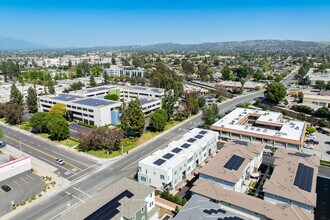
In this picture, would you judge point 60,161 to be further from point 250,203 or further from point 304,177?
point 304,177

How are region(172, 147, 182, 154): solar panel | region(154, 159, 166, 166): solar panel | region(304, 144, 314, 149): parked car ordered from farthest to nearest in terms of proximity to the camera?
region(304, 144, 314, 149): parked car, region(172, 147, 182, 154): solar panel, region(154, 159, 166, 166): solar panel

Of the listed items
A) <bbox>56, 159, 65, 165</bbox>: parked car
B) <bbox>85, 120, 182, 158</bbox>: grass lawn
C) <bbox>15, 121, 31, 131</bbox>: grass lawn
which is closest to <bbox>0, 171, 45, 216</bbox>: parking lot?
<bbox>56, 159, 65, 165</bbox>: parked car

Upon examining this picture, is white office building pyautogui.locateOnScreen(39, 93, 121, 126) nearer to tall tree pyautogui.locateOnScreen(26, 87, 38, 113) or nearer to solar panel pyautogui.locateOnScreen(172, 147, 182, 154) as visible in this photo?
tall tree pyautogui.locateOnScreen(26, 87, 38, 113)

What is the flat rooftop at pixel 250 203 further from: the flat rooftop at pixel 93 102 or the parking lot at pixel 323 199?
the flat rooftop at pixel 93 102

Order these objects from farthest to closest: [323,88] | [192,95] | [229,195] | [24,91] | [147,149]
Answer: [323,88]
[24,91]
[192,95]
[147,149]
[229,195]

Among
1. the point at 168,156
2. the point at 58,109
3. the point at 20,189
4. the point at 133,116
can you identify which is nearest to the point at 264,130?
the point at 168,156

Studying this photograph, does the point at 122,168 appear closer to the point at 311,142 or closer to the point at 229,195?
the point at 229,195

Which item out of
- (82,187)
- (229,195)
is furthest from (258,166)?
(82,187)
